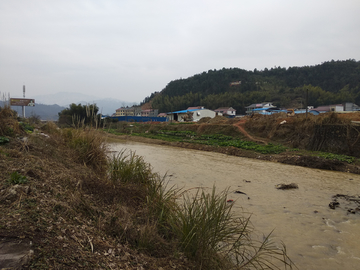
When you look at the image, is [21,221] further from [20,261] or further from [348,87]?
[348,87]

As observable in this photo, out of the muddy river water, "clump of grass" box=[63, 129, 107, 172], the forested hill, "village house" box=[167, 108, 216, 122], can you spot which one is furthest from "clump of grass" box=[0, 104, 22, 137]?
the forested hill

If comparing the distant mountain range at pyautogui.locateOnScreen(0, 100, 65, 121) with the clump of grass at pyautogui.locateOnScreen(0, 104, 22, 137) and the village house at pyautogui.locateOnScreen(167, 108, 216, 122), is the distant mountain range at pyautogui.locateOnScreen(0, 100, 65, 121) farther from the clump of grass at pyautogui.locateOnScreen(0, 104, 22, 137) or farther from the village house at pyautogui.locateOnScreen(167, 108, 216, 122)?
the village house at pyautogui.locateOnScreen(167, 108, 216, 122)

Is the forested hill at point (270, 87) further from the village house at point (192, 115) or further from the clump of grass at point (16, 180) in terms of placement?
the clump of grass at point (16, 180)

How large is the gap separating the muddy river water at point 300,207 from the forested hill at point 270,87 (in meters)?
55.1

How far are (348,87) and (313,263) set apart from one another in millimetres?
89531

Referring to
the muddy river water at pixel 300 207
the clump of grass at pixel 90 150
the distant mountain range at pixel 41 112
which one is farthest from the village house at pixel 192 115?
the clump of grass at pixel 90 150

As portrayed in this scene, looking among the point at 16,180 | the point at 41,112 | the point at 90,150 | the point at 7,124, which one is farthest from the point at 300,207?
the point at 41,112

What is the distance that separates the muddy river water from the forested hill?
181 feet

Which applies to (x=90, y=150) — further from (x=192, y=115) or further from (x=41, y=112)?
(x=41, y=112)

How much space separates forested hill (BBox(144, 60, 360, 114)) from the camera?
72750 millimetres

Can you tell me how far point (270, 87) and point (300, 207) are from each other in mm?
95375

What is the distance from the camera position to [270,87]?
94.2 metres

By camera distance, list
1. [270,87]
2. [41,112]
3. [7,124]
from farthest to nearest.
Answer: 1. [270,87]
2. [41,112]
3. [7,124]

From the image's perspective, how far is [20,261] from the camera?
74.5 inches
